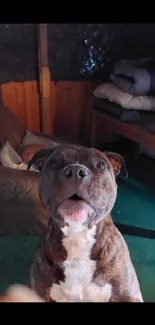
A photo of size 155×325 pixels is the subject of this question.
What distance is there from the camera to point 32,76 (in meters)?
2.09

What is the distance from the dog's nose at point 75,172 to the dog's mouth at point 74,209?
0.10ft

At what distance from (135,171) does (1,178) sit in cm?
85

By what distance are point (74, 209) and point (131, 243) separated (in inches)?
33.2

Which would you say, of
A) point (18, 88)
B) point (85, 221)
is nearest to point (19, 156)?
point (18, 88)

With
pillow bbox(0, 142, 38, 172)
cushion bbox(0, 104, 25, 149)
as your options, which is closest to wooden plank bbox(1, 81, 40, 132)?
cushion bbox(0, 104, 25, 149)

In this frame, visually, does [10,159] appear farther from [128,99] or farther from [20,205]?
[128,99]

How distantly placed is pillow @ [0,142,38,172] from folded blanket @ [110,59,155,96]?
751 millimetres

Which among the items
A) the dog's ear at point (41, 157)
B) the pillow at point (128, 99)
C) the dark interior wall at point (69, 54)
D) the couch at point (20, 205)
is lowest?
the couch at point (20, 205)

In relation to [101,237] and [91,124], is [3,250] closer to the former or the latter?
[101,237]

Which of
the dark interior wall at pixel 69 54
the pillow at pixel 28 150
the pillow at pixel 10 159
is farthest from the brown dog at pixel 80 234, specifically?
the dark interior wall at pixel 69 54

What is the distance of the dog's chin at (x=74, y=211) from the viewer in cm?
58

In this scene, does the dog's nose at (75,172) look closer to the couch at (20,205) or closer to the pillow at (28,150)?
the couch at (20,205)

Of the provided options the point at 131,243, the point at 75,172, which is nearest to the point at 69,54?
the point at 131,243

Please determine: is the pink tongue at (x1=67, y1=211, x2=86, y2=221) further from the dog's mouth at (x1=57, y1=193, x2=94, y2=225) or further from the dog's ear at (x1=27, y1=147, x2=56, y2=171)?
the dog's ear at (x1=27, y1=147, x2=56, y2=171)
